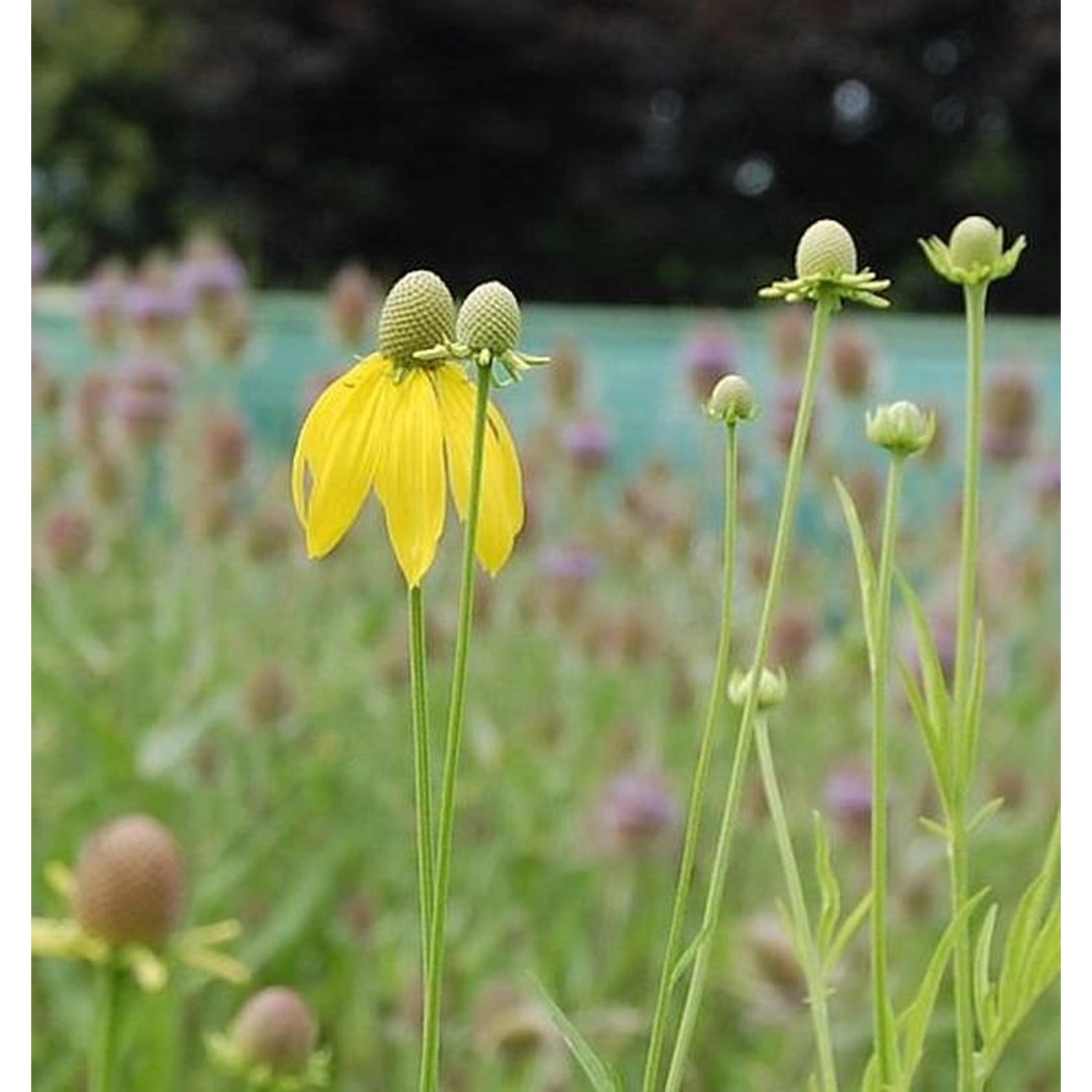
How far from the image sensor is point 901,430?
9.5 inches

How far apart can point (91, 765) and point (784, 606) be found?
1.11ft

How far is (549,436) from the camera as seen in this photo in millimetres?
973

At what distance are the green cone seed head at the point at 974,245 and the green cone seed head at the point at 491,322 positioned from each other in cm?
6

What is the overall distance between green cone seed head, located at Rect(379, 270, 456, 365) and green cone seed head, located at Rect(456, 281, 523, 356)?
0.04 ft

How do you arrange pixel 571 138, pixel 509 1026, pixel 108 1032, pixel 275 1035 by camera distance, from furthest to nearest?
1. pixel 571 138
2. pixel 509 1026
3. pixel 275 1035
4. pixel 108 1032

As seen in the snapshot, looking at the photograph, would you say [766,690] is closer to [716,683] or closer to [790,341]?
A: [716,683]

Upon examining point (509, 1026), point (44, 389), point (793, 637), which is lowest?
point (509, 1026)

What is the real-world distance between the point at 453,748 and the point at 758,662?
0.04m

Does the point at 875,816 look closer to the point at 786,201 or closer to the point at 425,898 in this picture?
the point at 425,898

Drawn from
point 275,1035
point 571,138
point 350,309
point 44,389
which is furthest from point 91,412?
point 571,138

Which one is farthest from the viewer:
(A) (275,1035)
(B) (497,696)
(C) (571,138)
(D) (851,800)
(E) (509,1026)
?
(C) (571,138)

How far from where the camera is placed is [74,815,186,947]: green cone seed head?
251 millimetres

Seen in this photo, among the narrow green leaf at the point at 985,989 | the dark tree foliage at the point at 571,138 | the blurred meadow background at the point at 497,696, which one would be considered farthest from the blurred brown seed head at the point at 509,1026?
the dark tree foliage at the point at 571,138
